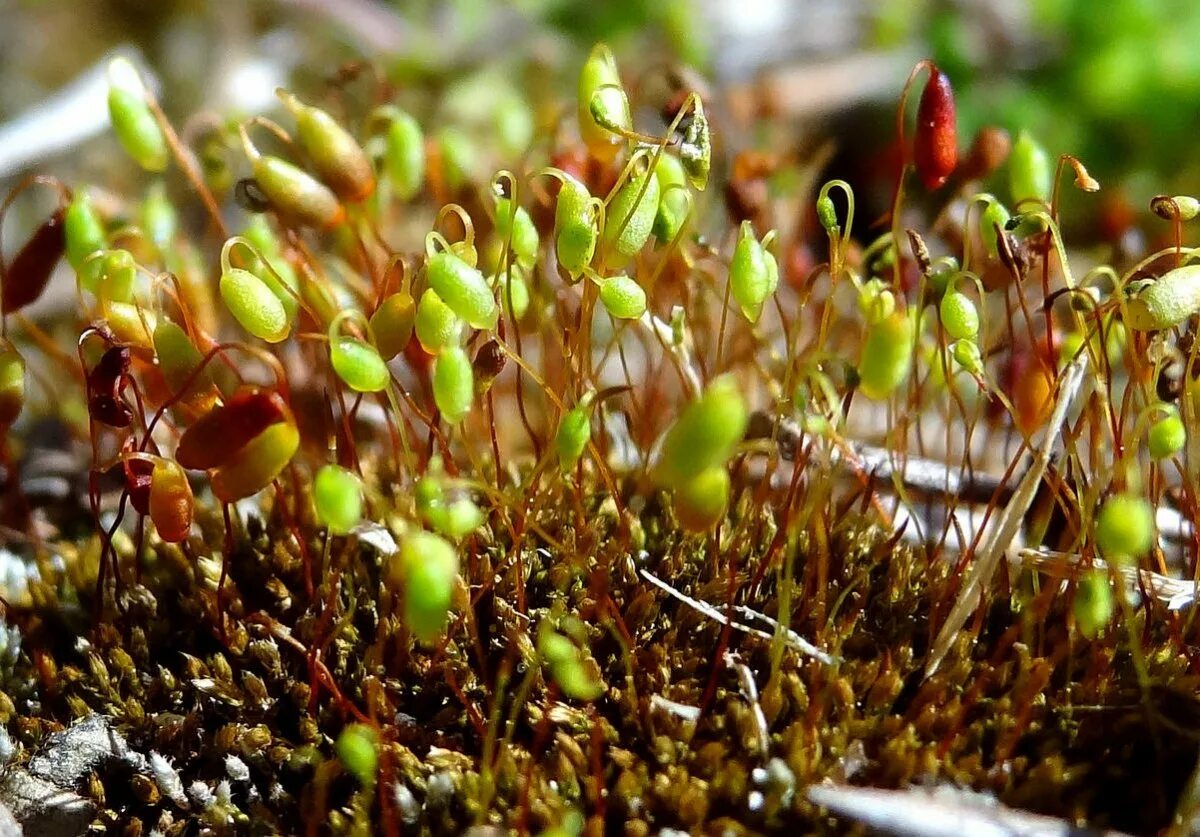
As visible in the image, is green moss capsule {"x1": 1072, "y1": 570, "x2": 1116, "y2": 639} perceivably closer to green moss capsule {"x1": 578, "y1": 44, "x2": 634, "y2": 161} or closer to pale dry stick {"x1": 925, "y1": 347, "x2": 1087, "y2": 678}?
pale dry stick {"x1": 925, "y1": 347, "x2": 1087, "y2": 678}

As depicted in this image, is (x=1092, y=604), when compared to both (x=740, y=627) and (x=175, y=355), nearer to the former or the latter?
(x=740, y=627)

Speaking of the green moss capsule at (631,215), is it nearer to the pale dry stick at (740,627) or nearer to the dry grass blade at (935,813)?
the pale dry stick at (740,627)

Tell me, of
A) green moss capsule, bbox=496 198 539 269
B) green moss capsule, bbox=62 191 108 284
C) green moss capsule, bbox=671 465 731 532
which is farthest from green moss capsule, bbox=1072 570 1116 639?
green moss capsule, bbox=62 191 108 284

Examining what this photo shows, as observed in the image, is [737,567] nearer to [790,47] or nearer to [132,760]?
[132,760]

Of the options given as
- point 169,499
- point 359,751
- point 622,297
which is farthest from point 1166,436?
point 169,499

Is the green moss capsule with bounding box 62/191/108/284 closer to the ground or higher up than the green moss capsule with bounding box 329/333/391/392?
higher up

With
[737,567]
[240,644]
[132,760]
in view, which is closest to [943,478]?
[737,567]
